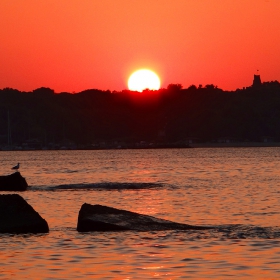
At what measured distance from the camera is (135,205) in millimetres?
49031

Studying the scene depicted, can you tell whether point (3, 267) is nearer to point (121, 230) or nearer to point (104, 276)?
point (104, 276)

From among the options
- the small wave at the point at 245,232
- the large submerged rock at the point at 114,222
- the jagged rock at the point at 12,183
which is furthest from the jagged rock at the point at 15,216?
the jagged rock at the point at 12,183

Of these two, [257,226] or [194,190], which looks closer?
[257,226]

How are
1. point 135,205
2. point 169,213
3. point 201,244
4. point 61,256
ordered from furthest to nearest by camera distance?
point 135,205 → point 169,213 → point 201,244 → point 61,256

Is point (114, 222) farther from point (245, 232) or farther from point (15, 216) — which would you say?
point (245, 232)

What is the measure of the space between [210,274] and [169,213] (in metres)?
20.7

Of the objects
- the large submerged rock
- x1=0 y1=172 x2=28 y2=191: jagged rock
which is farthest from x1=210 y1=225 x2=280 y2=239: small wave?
x1=0 y1=172 x2=28 y2=191: jagged rock

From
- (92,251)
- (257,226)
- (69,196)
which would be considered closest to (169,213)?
(257,226)

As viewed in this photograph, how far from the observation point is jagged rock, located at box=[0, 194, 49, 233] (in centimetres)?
3088

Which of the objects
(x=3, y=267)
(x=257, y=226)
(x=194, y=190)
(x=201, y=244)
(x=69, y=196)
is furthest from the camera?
(x=194, y=190)

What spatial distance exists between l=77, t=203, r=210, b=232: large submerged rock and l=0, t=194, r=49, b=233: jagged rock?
1837 millimetres

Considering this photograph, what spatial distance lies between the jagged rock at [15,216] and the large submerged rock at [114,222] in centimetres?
184

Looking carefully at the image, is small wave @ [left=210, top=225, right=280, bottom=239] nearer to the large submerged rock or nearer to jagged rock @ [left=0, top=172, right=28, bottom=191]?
the large submerged rock

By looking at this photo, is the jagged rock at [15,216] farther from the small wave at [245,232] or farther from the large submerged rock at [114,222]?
the small wave at [245,232]
